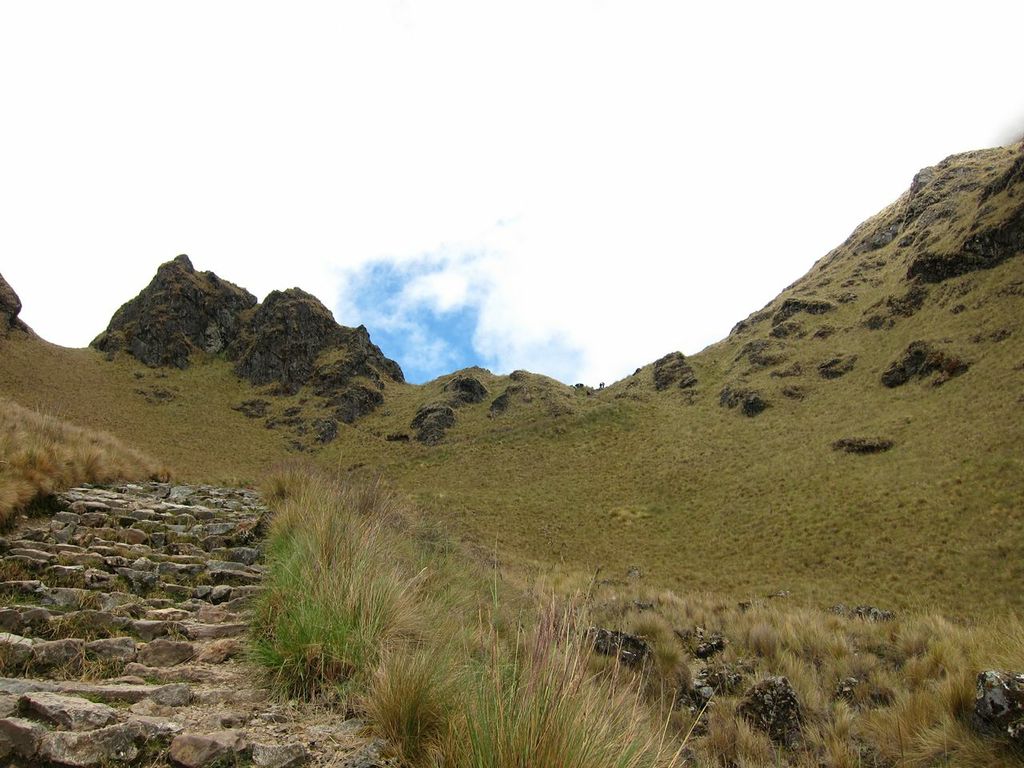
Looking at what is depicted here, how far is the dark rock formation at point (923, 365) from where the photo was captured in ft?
128

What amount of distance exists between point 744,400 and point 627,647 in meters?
52.6

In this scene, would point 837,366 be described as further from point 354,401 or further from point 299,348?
point 299,348

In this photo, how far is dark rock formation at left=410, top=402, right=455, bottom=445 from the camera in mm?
60562

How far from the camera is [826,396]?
1895 inches

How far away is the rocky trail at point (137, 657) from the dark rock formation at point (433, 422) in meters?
54.7

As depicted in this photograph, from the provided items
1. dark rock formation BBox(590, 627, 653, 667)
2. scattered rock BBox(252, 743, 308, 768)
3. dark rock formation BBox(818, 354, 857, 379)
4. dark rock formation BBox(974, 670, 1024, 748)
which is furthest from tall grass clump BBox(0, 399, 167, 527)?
dark rock formation BBox(818, 354, 857, 379)

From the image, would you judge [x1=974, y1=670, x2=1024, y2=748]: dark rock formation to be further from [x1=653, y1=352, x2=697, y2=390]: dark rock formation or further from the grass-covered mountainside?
[x1=653, y1=352, x2=697, y2=390]: dark rock formation

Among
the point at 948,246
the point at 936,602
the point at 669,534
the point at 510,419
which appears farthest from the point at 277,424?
the point at 948,246

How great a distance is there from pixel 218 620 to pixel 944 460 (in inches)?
1459

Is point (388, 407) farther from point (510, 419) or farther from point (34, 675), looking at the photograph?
point (34, 675)

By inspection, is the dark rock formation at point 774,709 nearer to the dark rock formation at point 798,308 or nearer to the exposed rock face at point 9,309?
the dark rock formation at point 798,308

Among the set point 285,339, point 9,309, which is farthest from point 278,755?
point 9,309

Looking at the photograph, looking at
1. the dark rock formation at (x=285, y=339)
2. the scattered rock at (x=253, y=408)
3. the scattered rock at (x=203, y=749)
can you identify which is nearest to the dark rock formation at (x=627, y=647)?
the scattered rock at (x=203, y=749)

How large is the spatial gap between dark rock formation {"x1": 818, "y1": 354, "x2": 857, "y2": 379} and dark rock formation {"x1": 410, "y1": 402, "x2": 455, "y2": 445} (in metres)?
41.7
